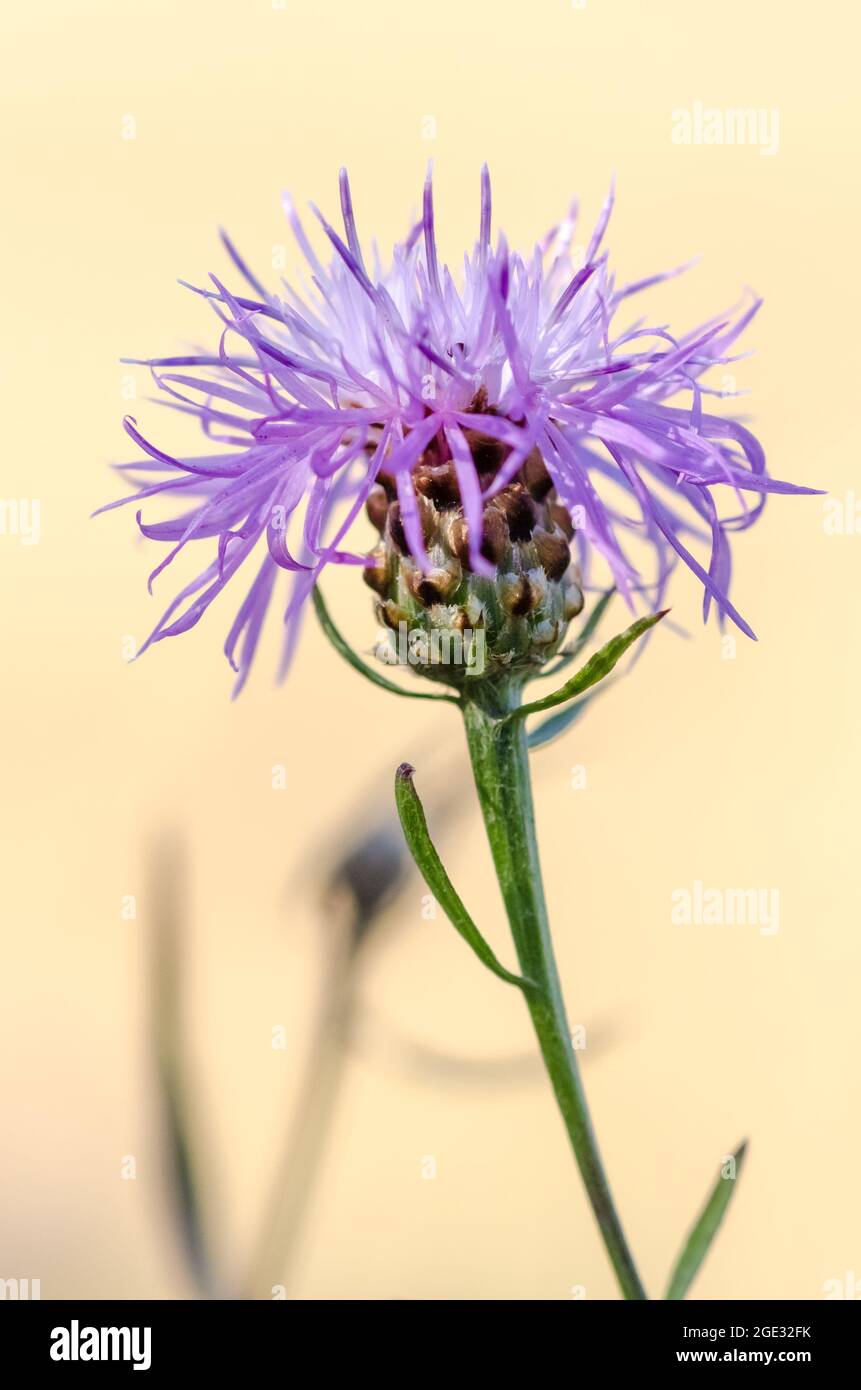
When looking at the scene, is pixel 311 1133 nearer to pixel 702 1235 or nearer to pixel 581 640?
pixel 702 1235

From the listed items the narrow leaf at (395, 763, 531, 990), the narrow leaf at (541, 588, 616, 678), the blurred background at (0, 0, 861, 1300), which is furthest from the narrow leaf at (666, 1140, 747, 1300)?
the blurred background at (0, 0, 861, 1300)

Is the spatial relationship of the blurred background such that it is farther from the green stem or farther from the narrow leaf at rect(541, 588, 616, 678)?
the narrow leaf at rect(541, 588, 616, 678)

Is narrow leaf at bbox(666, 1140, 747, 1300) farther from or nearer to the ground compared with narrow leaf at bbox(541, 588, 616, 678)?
nearer to the ground

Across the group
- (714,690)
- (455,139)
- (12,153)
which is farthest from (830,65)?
(12,153)
